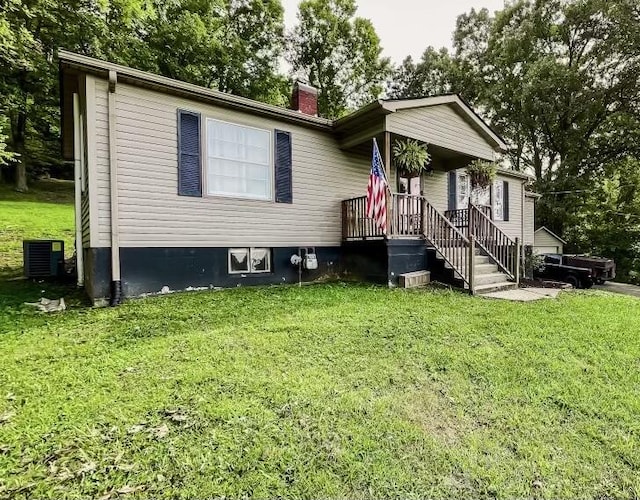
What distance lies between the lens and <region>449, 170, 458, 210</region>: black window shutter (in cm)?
1127

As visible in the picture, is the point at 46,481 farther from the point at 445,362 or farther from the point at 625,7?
the point at 625,7

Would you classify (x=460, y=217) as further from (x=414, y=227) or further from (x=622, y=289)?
(x=622, y=289)

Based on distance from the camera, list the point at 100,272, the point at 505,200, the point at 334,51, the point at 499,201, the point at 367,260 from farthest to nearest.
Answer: the point at 334,51
the point at 505,200
the point at 499,201
the point at 367,260
the point at 100,272

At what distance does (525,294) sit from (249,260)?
220 inches

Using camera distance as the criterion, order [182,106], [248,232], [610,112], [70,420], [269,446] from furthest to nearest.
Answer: [610,112]
[248,232]
[182,106]
[70,420]
[269,446]

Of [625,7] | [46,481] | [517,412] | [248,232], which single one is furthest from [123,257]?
[625,7]

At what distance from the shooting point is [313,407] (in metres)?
2.62

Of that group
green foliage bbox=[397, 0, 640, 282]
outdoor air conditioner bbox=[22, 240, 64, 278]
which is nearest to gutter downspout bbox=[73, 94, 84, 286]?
outdoor air conditioner bbox=[22, 240, 64, 278]

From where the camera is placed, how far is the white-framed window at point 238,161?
6.56 meters

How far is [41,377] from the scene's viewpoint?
2986 mm

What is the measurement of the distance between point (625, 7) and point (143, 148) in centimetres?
2362

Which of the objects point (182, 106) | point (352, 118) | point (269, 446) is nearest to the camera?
point (269, 446)

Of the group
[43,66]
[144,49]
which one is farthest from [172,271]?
[43,66]

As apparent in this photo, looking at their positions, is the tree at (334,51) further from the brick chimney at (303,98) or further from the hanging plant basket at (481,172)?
the brick chimney at (303,98)
